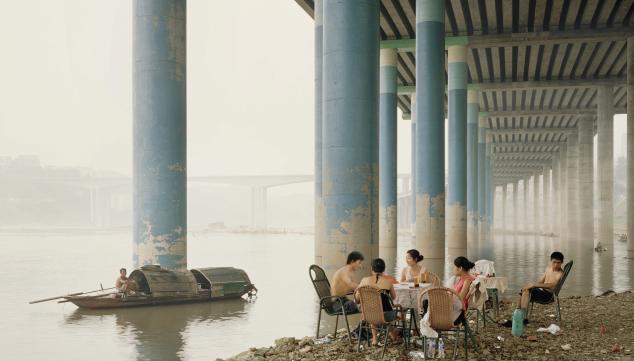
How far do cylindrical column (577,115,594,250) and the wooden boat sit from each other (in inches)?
1501

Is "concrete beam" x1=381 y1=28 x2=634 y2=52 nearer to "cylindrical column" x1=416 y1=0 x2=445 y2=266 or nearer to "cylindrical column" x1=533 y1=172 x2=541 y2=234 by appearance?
"cylindrical column" x1=416 y1=0 x2=445 y2=266

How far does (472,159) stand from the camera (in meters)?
48.4

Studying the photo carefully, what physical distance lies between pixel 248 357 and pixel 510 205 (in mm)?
181142

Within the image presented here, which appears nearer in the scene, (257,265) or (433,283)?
(433,283)

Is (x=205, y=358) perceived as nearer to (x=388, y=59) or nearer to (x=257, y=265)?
(x=257, y=265)

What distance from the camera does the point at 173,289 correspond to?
14.3 m

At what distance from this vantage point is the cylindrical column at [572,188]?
60594 mm

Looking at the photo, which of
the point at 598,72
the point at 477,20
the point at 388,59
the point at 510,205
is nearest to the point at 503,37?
the point at 477,20

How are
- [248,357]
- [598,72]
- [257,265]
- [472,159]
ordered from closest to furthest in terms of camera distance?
[248,357] < [257,265] < [598,72] < [472,159]

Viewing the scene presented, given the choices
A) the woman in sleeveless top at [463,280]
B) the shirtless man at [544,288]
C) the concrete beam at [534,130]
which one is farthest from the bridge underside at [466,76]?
the concrete beam at [534,130]

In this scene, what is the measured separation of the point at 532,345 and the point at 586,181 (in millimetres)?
45930

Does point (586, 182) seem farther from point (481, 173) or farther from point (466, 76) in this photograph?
point (466, 76)

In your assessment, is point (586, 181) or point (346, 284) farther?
point (586, 181)

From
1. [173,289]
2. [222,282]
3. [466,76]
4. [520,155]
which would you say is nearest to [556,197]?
[520,155]
